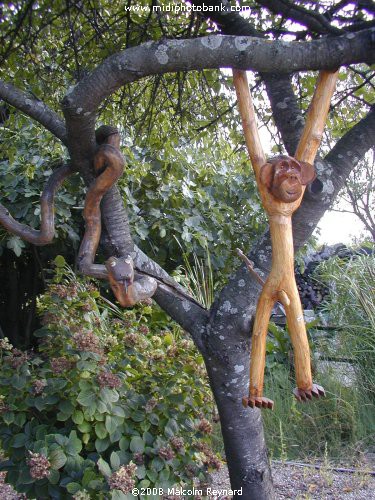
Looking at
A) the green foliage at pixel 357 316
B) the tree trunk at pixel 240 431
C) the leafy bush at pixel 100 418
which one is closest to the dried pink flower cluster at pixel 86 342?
the leafy bush at pixel 100 418

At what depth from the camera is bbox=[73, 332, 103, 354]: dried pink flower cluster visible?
2.03 metres

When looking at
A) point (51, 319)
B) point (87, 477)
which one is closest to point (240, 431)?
point (87, 477)

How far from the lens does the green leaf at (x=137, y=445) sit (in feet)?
6.56

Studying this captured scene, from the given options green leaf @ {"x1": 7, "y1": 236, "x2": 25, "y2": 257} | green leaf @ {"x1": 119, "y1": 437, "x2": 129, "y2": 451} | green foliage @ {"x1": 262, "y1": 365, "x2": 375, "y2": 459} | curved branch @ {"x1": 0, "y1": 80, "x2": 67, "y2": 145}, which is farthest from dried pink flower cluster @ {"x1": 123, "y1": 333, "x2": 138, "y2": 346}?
green leaf @ {"x1": 7, "y1": 236, "x2": 25, "y2": 257}

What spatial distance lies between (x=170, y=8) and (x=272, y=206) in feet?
6.23

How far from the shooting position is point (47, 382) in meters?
2.09

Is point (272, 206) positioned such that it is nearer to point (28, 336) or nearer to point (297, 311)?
point (297, 311)

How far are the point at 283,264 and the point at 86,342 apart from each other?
1.00m

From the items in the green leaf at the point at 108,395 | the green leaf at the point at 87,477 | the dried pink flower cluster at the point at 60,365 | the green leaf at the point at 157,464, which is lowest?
the green leaf at the point at 87,477

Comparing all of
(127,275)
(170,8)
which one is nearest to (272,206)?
(127,275)

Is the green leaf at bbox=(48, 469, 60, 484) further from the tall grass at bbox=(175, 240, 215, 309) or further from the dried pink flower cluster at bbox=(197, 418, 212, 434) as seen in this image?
the tall grass at bbox=(175, 240, 215, 309)

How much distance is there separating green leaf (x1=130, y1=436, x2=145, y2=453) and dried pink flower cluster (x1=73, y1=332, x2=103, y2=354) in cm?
35

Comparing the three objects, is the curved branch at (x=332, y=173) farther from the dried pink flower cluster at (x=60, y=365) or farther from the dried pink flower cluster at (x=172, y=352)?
the dried pink flower cluster at (x=60, y=365)
